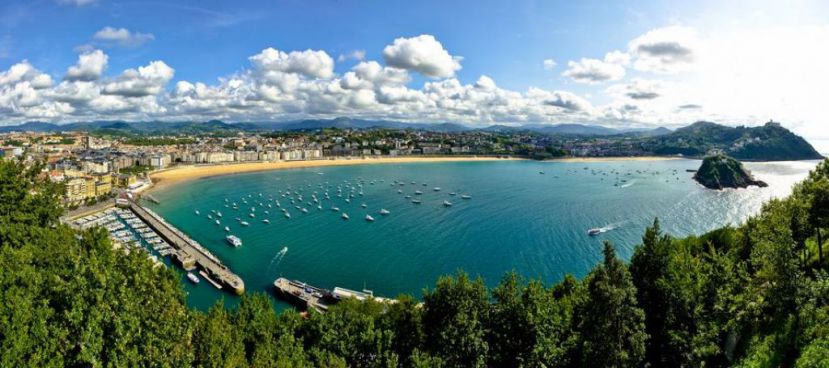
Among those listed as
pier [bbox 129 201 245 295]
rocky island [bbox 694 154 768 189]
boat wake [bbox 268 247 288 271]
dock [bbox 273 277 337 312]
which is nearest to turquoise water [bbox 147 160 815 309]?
boat wake [bbox 268 247 288 271]

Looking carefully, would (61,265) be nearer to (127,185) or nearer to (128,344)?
(128,344)

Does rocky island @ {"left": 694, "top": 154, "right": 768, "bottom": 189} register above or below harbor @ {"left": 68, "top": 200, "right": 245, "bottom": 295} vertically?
above

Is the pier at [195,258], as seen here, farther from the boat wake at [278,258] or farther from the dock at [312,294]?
the boat wake at [278,258]

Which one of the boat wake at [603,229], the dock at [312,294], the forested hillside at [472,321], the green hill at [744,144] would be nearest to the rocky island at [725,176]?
the boat wake at [603,229]

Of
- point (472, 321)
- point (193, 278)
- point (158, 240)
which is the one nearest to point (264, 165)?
point (158, 240)

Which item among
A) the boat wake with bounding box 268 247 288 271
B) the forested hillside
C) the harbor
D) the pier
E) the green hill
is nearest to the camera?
the forested hillside

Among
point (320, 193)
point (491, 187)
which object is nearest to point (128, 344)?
point (320, 193)

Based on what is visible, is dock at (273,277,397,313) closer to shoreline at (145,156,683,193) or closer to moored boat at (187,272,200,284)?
moored boat at (187,272,200,284)
